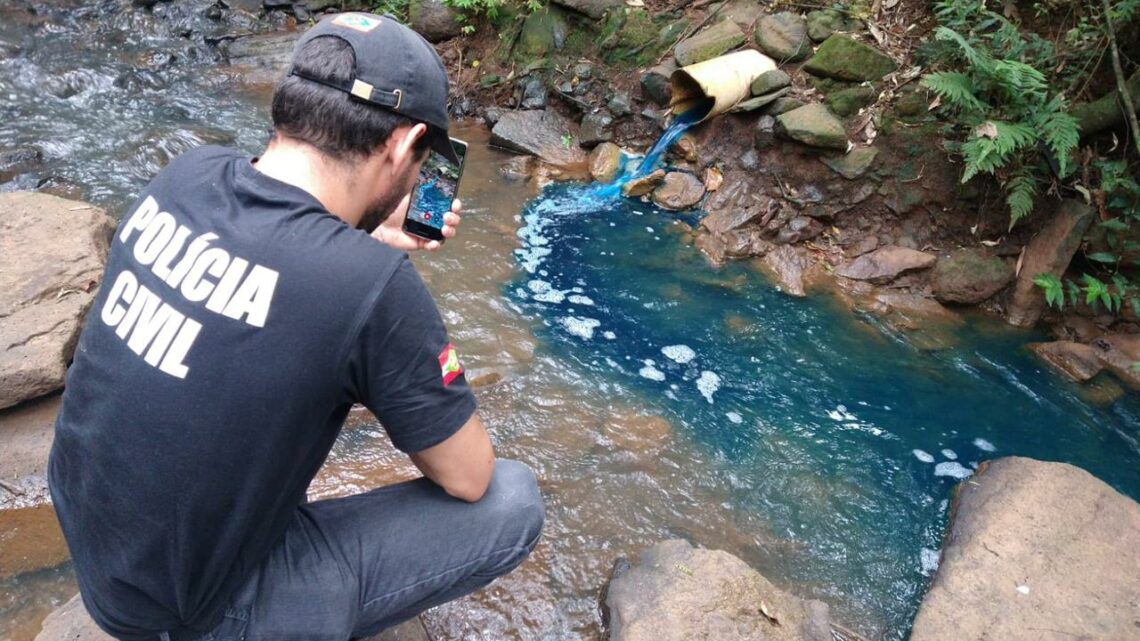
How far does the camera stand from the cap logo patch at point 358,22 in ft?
5.40

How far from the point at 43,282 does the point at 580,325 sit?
9.30ft

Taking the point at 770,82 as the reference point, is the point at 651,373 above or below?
below

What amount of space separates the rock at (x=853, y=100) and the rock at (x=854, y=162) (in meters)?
0.37

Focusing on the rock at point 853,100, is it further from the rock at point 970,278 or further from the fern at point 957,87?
the rock at point 970,278

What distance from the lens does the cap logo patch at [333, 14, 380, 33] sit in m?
1.65

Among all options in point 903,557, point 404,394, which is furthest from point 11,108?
point 903,557

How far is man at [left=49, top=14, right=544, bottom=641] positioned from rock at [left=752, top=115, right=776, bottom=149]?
4.56m

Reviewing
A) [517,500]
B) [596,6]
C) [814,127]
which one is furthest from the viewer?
[596,6]

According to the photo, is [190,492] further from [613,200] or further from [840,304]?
[613,200]

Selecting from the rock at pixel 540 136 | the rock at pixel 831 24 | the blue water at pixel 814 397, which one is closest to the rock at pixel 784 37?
the rock at pixel 831 24

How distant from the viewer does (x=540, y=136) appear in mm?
6664

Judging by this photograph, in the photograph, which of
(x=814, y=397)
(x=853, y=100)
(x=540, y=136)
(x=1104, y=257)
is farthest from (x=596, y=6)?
(x=1104, y=257)

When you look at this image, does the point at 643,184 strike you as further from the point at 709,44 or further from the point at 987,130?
the point at 987,130

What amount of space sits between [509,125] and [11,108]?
4.41 metres
